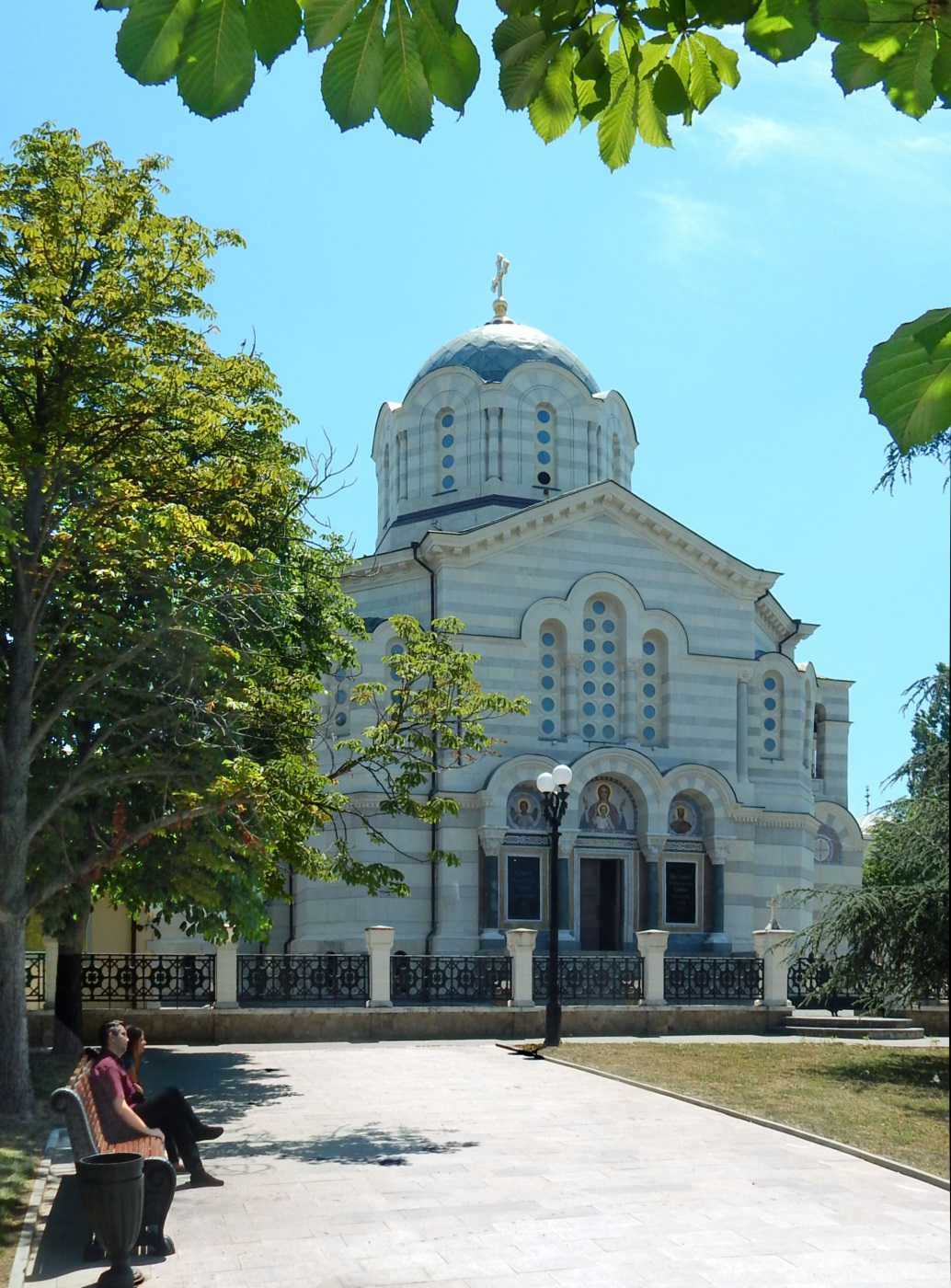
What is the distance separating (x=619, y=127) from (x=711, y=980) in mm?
25008

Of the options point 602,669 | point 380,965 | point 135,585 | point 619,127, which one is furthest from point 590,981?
point 619,127

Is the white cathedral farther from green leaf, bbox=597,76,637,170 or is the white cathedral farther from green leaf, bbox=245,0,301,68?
green leaf, bbox=245,0,301,68

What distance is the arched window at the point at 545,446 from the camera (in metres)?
36.4

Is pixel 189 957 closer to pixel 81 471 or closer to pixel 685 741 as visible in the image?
pixel 81 471

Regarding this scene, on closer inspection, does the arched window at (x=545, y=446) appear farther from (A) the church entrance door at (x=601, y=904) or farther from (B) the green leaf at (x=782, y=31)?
(B) the green leaf at (x=782, y=31)

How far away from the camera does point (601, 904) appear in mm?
32906

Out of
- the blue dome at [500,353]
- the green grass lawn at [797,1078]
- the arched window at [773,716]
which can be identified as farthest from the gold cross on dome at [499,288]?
the green grass lawn at [797,1078]

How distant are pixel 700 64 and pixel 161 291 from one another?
12.6 metres

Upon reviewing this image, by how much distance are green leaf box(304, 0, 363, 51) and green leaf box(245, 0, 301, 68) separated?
34mm

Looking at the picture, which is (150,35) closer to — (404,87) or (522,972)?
(404,87)

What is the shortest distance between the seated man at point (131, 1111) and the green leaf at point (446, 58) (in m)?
8.19

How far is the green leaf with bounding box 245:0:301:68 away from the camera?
3205mm

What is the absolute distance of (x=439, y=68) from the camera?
330 centimetres

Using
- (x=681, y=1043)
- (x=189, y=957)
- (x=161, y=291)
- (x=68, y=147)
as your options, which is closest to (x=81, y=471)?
(x=161, y=291)
